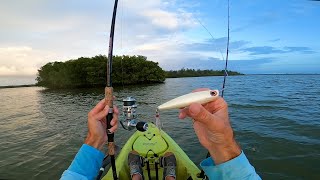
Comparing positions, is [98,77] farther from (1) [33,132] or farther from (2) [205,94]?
(2) [205,94]

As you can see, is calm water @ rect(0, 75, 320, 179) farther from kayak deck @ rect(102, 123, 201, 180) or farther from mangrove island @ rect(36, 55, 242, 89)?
mangrove island @ rect(36, 55, 242, 89)

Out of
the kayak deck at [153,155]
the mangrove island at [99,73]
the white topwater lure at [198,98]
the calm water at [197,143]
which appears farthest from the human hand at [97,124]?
the mangrove island at [99,73]

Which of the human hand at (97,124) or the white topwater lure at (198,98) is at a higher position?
the white topwater lure at (198,98)

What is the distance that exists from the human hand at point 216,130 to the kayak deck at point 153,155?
4026mm

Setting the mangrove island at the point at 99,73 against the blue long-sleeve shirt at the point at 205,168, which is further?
the mangrove island at the point at 99,73

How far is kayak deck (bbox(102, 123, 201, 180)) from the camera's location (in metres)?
6.41

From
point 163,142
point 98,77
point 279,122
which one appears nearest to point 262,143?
point 279,122

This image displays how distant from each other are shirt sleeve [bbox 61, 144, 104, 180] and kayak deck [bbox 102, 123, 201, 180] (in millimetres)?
3397

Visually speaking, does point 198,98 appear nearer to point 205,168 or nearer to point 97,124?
point 205,168

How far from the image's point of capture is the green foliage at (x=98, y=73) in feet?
278

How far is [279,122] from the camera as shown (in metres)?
16.8

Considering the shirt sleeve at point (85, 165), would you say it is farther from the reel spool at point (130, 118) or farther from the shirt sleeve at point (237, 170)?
the reel spool at point (130, 118)

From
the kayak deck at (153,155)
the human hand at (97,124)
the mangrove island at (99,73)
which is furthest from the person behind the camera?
the mangrove island at (99,73)

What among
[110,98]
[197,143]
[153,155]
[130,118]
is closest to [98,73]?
[197,143]
